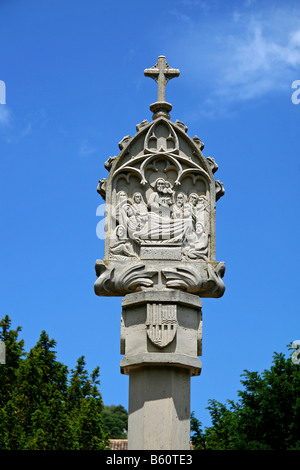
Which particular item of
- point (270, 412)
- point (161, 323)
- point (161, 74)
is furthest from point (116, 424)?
point (161, 323)

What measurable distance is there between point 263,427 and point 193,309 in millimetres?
14110

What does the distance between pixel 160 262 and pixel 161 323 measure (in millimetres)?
875

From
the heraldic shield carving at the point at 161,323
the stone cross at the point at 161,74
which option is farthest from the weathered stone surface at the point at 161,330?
the stone cross at the point at 161,74

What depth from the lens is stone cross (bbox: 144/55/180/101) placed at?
10.8 meters

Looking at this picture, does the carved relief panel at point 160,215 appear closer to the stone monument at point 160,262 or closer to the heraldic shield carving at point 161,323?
the stone monument at point 160,262

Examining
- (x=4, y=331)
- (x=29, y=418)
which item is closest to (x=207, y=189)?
(x=29, y=418)

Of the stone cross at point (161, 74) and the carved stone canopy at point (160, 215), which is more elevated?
the stone cross at point (161, 74)

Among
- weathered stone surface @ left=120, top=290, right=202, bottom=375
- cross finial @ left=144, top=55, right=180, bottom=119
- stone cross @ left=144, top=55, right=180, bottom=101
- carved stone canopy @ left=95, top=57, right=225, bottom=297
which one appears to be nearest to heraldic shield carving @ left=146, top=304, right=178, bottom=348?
weathered stone surface @ left=120, top=290, right=202, bottom=375

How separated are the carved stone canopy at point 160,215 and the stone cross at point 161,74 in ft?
1.67

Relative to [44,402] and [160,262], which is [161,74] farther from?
[44,402]

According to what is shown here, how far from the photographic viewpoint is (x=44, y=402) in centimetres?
2452

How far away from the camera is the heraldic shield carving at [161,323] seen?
30.5 feet

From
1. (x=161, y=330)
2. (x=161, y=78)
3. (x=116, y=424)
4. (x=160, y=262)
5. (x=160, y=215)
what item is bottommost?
(x=161, y=330)
